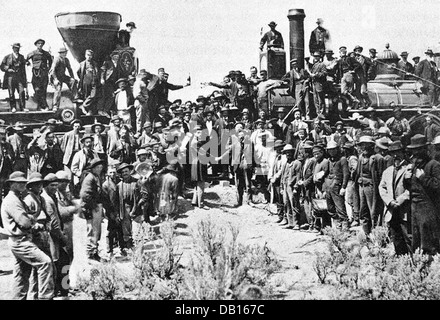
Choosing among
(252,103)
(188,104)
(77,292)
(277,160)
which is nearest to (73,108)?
(188,104)

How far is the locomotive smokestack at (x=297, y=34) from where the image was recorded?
18078 mm

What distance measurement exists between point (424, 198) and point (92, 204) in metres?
4.95

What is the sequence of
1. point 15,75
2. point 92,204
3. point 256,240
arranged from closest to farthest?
point 92,204 < point 256,240 < point 15,75

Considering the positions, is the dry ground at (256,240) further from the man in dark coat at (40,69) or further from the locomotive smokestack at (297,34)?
the locomotive smokestack at (297,34)

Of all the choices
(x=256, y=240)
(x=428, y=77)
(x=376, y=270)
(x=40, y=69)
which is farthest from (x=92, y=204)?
(x=428, y=77)

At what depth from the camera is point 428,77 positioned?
59.4 feet

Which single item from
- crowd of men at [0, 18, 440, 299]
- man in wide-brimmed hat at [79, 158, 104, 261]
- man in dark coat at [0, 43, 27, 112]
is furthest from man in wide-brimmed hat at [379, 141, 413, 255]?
man in dark coat at [0, 43, 27, 112]

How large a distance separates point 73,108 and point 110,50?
178cm

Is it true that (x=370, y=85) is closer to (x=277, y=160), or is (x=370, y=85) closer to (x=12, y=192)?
(x=277, y=160)

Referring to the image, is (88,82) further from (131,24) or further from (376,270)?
(376,270)

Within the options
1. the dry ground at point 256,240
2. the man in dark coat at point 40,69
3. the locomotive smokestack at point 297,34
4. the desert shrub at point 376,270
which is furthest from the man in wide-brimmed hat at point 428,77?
the man in dark coat at point 40,69

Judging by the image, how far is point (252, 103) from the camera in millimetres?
16969

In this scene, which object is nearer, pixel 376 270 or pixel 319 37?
pixel 376 270

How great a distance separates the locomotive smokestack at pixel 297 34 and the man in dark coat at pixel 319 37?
0.46 meters
